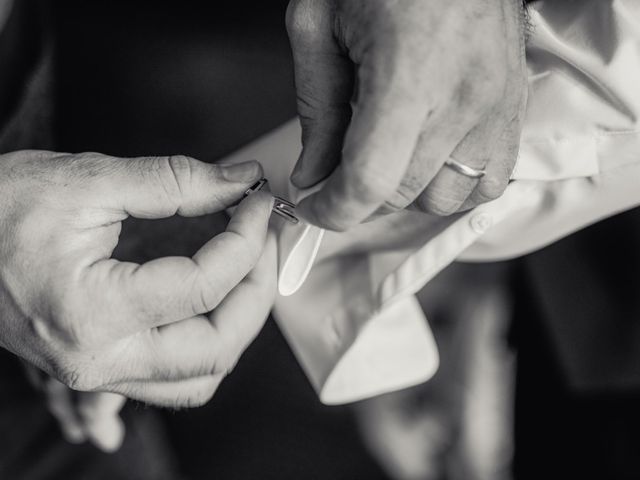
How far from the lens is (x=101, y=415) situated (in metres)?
0.92

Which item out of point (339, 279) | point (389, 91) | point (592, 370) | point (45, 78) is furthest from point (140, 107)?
point (592, 370)

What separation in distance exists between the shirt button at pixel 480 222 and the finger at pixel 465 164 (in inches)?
3.1

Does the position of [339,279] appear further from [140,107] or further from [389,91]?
[140,107]

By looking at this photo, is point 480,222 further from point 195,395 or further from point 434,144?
point 195,395

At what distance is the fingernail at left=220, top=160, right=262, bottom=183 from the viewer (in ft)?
2.04

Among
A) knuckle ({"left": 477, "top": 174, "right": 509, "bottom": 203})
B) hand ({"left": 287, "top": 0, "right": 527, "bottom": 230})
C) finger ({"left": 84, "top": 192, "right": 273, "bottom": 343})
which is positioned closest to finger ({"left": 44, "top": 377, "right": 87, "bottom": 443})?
finger ({"left": 84, "top": 192, "right": 273, "bottom": 343})

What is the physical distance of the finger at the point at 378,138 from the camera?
0.48m

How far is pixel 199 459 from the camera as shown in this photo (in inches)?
51.4

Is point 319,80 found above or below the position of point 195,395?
above

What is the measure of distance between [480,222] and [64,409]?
Answer: 2.34 feet

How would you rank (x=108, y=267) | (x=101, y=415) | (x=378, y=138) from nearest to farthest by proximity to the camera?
1. (x=378, y=138)
2. (x=108, y=267)
3. (x=101, y=415)

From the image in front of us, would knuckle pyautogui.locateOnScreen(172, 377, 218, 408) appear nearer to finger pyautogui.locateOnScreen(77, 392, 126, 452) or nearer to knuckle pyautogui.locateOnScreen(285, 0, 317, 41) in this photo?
finger pyautogui.locateOnScreen(77, 392, 126, 452)

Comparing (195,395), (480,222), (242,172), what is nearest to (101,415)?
(195,395)

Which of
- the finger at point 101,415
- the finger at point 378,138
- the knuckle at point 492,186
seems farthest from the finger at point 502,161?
the finger at point 101,415
